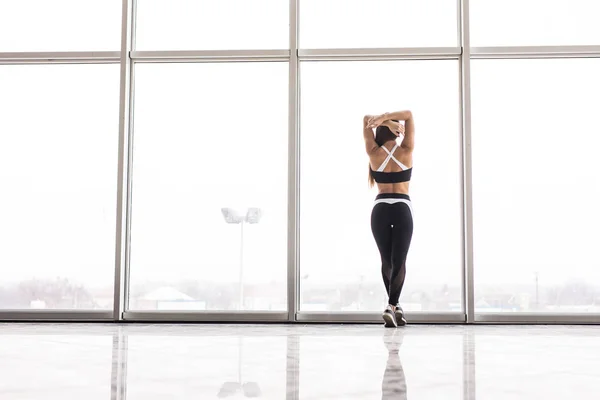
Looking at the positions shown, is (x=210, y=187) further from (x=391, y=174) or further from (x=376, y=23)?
(x=376, y=23)

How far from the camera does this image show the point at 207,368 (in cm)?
176

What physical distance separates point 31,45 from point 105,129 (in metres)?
0.75

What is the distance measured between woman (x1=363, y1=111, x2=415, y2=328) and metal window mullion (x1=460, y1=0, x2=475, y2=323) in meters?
0.42

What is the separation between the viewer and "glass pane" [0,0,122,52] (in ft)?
14.5

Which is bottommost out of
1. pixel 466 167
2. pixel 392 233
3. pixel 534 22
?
pixel 392 233

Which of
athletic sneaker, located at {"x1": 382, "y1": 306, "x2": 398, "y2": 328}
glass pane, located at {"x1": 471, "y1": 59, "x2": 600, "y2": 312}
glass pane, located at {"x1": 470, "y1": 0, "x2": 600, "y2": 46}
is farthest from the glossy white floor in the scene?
glass pane, located at {"x1": 470, "y1": 0, "x2": 600, "y2": 46}

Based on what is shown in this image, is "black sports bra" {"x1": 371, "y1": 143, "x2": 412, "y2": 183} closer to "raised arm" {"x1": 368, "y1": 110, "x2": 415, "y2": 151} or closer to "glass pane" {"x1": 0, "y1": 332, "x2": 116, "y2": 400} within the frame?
"raised arm" {"x1": 368, "y1": 110, "x2": 415, "y2": 151}

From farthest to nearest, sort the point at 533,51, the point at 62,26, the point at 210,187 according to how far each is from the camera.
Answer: the point at 62,26 → the point at 210,187 → the point at 533,51

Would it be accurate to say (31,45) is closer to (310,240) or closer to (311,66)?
(311,66)

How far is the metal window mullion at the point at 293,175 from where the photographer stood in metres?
4.12

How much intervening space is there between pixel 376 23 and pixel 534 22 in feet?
3.24

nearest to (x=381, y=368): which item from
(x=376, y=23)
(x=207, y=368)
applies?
(x=207, y=368)

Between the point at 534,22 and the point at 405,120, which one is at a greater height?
the point at 534,22

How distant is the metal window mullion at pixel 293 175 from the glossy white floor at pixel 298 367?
1236 mm
